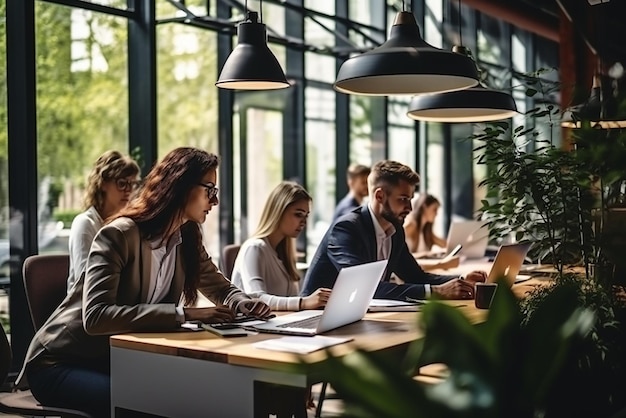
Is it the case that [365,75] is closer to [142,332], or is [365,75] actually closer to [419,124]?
[142,332]

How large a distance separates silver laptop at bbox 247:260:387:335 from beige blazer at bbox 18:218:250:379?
39 cm

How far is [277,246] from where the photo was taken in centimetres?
432

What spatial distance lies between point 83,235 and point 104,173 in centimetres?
38

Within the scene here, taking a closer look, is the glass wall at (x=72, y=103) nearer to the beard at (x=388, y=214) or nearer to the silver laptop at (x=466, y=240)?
the beard at (x=388, y=214)

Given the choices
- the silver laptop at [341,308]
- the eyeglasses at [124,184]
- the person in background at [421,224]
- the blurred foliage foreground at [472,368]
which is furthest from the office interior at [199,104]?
the blurred foliage foreground at [472,368]

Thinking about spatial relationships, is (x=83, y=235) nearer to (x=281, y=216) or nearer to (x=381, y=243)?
(x=281, y=216)

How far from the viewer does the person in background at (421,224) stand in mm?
7379

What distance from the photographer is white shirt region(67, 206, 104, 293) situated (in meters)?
4.19

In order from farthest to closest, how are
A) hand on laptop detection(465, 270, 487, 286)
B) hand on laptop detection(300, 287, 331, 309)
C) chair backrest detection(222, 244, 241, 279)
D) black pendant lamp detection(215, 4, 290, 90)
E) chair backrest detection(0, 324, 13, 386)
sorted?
chair backrest detection(222, 244, 241, 279) → hand on laptop detection(465, 270, 487, 286) → black pendant lamp detection(215, 4, 290, 90) → hand on laptop detection(300, 287, 331, 309) → chair backrest detection(0, 324, 13, 386)

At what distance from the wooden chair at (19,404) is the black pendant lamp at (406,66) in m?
1.48

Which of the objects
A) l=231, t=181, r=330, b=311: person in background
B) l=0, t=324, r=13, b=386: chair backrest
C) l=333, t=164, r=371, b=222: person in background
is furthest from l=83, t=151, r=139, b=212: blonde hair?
l=333, t=164, r=371, b=222: person in background

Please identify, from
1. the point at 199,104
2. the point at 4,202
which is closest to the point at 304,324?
the point at 4,202

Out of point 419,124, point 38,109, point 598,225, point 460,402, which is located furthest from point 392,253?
point 419,124

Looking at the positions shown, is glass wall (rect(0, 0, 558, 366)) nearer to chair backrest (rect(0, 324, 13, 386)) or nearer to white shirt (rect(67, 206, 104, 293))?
white shirt (rect(67, 206, 104, 293))
